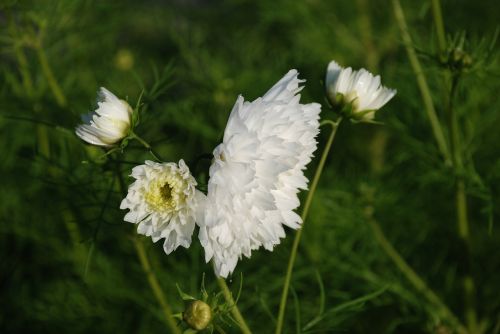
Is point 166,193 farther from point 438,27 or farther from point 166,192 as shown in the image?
point 438,27

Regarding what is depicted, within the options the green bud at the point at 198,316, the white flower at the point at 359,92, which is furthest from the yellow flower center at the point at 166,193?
the white flower at the point at 359,92

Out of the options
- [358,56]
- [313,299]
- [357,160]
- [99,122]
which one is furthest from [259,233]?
[358,56]

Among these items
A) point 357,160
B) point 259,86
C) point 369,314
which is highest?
point 259,86

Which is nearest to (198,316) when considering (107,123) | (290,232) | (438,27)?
(107,123)

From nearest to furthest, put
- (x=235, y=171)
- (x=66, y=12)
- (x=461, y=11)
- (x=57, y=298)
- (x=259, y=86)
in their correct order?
(x=235, y=171)
(x=66, y=12)
(x=57, y=298)
(x=259, y=86)
(x=461, y=11)

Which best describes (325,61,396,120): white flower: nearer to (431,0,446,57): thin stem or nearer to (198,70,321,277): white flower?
(198,70,321,277): white flower

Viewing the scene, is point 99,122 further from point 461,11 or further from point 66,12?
point 461,11

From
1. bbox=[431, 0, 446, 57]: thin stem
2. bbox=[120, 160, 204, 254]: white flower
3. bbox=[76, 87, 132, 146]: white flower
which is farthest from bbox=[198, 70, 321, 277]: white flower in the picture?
bbox=[431, 0, 446, 57]: thin stem
